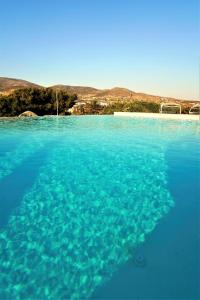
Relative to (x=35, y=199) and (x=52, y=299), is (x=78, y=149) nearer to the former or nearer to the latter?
(x=35, y=199)

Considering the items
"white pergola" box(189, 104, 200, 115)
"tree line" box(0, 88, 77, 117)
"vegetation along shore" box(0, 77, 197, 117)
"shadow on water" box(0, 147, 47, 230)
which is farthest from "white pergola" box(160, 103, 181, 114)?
"shadow on water" box(0, 147, 47, 230)

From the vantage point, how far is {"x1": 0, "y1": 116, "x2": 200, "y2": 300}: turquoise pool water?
3.04 meters

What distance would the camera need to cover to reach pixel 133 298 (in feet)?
9.32

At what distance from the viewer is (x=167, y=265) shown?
132 inches

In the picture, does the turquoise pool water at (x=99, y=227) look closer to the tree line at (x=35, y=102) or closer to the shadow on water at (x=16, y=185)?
the shadow on water at (x=16, y=185)

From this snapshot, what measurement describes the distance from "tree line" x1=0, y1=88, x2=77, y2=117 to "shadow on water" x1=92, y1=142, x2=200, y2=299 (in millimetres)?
18249

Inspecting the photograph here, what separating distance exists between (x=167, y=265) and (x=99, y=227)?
124cm

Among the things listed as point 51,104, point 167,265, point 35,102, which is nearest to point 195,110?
point 51,104

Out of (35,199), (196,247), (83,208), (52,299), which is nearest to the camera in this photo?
(52,299)

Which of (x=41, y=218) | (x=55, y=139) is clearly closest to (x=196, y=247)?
(x=41, y=218)

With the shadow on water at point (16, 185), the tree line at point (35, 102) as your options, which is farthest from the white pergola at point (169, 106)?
the shadow on water at point (16, 185)

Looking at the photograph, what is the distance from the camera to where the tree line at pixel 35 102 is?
21.0 metres

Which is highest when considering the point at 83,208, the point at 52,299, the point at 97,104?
the point at 97,104

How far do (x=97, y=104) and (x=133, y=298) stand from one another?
24295 millimetres
